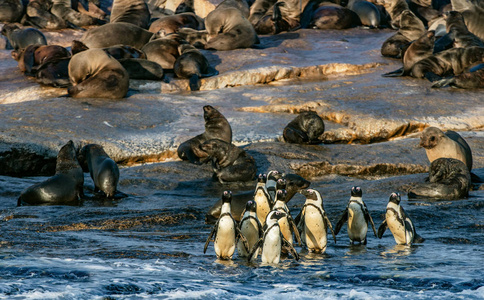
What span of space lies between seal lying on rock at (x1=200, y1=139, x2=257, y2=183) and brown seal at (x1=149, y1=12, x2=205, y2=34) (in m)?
9.96

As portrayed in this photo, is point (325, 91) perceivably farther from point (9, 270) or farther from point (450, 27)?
point (9, 270)

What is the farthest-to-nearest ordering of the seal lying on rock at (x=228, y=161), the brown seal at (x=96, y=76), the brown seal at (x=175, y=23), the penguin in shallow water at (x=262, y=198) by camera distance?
the brown seal at (x=175, y=23) → the brown seal at (x=96, y=76) → the seal lying on rock at (x=228, y=161) → the penguin in shallow water at (x=262, y=198)

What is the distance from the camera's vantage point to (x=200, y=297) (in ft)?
13.7

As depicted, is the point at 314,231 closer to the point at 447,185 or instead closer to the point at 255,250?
the point at 255,250

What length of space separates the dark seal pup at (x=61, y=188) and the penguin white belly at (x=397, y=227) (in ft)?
12.9

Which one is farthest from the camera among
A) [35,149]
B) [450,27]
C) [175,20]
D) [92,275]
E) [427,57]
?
[175,20]

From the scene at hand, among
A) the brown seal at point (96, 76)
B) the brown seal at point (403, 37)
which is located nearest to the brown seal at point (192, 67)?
the brown seal at point (96, 76)

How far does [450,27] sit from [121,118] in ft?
32.3

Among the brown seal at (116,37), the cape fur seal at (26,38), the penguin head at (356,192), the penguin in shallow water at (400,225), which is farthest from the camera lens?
the cape fur seal at (26,38)

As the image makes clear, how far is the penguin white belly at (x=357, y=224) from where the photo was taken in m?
5.94

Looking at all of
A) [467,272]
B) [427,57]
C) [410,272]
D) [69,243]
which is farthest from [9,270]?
[427,57]

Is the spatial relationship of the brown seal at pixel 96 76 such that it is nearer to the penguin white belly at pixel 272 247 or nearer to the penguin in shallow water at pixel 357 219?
the penguin in shallow water at pixel 357 219

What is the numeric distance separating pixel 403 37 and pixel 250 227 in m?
13.4

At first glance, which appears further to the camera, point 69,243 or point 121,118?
point 121,118
